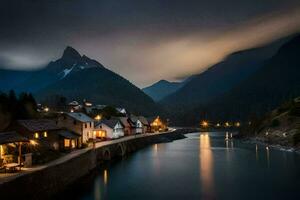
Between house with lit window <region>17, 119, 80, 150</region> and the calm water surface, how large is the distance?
30.6ft

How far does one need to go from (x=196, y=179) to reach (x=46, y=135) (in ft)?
94.8

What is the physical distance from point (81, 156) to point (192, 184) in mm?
19548

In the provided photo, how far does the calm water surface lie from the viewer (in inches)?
1790

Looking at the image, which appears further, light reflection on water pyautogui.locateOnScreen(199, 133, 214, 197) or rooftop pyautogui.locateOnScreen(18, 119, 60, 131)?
rooftop pyautogui.locateOnScreen(18, 119, 60, 131)

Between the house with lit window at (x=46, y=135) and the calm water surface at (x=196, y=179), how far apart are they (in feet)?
30.6

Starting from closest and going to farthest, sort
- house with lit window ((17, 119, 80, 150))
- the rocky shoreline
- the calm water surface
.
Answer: the calm water surface → house with lit window ((17, 119, 80, 150)) → the rocky shoreline

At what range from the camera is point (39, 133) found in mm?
57156

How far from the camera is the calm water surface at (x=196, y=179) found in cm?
4547

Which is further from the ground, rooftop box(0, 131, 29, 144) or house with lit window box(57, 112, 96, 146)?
house with lit window box(57, 112, 96, 146)

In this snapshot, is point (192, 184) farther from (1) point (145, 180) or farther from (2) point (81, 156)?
(2) point (81, 156)

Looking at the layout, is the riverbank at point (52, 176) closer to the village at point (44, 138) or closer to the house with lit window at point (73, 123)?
the village at point (44, 138)

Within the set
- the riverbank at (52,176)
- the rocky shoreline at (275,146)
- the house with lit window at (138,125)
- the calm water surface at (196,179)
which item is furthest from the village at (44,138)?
A: the rocky shoreline at (275,146)

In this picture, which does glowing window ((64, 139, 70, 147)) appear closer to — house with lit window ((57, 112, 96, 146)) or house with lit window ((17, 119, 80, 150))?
house with lit window ((17, 119, 80, 150))

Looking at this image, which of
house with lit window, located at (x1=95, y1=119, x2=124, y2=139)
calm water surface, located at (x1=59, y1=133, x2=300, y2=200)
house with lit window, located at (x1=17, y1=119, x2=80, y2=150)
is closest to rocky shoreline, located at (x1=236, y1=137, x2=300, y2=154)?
calm water surface, located at (x1=59, y1=133, x2=300, y2=200)
